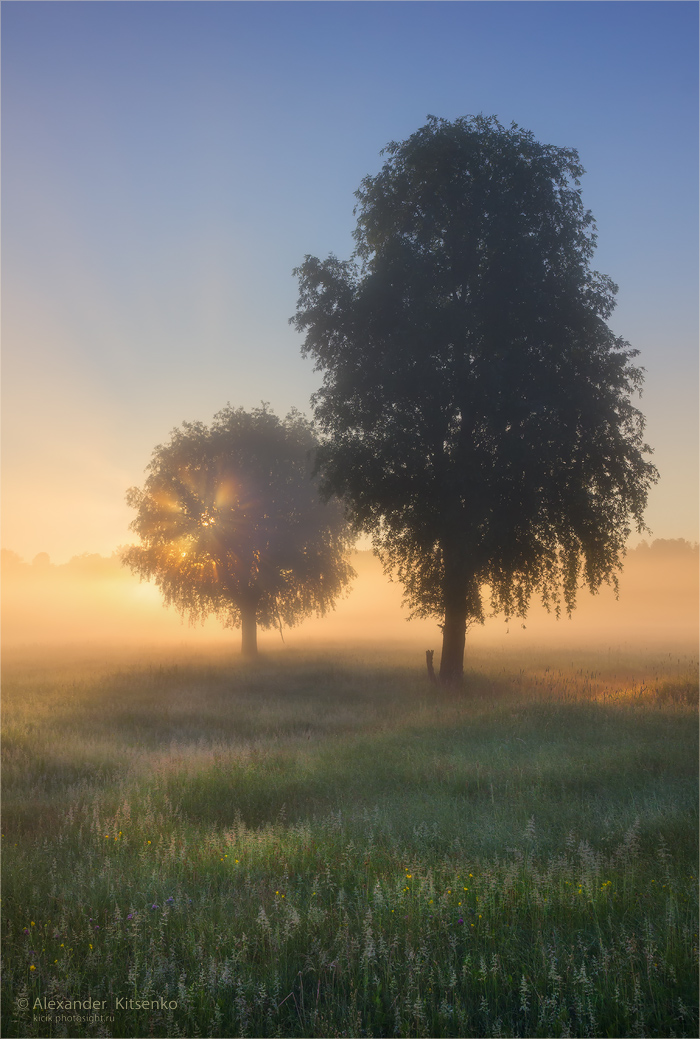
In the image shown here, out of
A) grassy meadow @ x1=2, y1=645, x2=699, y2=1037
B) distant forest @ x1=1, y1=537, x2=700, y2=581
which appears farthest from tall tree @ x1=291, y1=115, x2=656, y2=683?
distant forest @ x1=1, y1=537, x2=700, y2=581

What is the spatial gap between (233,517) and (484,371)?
1703 cm

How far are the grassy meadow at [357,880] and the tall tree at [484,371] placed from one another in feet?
19.7

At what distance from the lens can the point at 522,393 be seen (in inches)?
706

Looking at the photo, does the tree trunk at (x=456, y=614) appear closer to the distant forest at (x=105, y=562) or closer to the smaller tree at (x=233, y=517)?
the smaller tree at (x=233, y=517)

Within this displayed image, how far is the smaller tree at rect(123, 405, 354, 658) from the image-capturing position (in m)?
31.2

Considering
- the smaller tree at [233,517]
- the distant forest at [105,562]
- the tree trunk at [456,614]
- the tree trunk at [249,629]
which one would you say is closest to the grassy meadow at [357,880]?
the tree trunk at [456,614]

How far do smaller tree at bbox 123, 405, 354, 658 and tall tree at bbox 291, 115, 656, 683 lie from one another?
12611 millimetres

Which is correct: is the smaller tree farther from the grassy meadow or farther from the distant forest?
the distant forest

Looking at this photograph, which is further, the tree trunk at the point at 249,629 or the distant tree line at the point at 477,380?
the tree trunk at the point at 249,629

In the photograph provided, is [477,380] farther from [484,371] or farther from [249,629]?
[249,629]

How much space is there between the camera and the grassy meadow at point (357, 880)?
3.88 metres

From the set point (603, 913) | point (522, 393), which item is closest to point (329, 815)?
point (603, 913)

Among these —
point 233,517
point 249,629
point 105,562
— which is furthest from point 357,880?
point 105,562

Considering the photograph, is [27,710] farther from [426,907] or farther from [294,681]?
[426,907]
